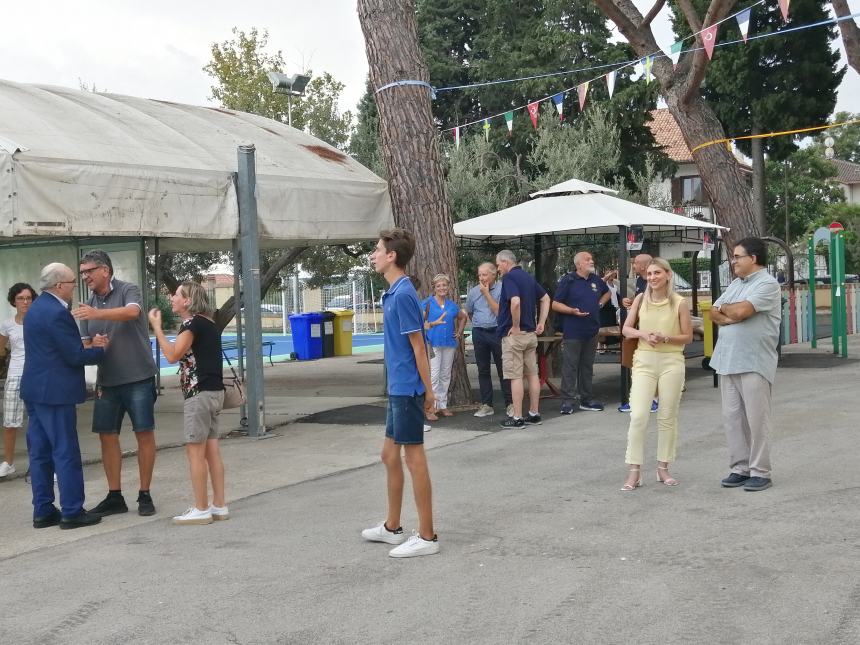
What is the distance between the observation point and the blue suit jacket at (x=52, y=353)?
6594 millimetres

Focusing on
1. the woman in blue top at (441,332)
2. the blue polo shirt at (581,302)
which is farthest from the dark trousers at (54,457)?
the blue polo shirt at (581,302)

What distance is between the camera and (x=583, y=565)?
209 inches

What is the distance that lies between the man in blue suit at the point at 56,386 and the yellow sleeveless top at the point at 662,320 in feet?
11.9

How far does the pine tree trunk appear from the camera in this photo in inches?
477

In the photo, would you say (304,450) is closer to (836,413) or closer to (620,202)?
(836,413)

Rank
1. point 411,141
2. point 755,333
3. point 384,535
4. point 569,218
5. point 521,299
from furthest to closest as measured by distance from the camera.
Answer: point 569,218, point 411,141, point 521,299, point 755,333, point 384,535

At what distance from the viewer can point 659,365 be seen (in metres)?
7.22

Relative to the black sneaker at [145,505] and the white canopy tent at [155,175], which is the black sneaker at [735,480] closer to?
the black sneaker at [145,505]

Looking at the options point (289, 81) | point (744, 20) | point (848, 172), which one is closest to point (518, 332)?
point (744, 20)

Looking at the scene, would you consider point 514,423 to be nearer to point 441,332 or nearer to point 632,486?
point 441,332

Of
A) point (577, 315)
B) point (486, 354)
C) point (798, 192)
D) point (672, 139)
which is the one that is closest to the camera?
point (577, 315)

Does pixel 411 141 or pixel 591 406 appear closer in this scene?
pixel 591 406

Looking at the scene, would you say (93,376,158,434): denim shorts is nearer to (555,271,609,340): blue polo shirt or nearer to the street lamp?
(555,271,609,340): blue polo shirt

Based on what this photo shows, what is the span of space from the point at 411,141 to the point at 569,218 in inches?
86.7
